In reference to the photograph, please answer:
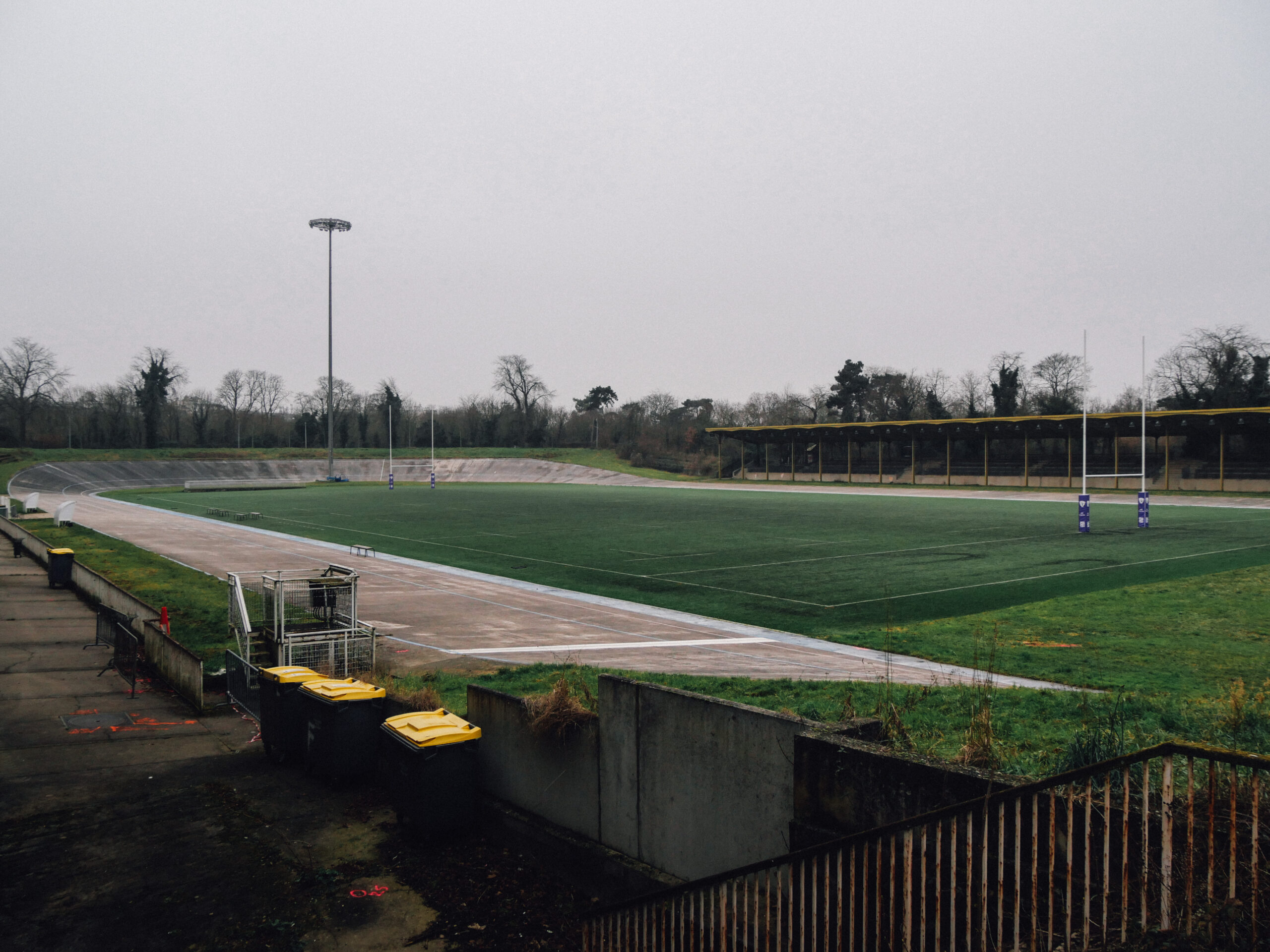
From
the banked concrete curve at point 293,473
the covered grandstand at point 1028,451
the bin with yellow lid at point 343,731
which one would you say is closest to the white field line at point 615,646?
the bin with yellow lid at point 343,731

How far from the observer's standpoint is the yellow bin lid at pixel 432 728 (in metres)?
7.65

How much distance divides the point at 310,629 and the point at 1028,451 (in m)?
74.6

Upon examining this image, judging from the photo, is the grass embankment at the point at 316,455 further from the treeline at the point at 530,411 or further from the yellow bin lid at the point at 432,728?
the yellow bin lid at the point at 432,728

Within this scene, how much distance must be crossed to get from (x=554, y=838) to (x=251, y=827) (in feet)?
9.41

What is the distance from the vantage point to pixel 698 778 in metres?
6.18

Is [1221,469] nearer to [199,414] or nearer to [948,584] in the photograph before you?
[948,584]

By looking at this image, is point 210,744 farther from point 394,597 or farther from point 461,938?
point 394,597

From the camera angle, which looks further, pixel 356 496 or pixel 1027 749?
pixel 356 496

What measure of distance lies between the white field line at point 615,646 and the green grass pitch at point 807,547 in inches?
74.3

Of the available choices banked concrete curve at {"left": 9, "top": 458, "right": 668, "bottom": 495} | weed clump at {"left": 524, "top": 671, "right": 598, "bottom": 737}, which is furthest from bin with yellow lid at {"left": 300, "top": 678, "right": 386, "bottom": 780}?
banked concrete curve at {"left": 9, "top": 458, "right": 668, "bottom": 495}

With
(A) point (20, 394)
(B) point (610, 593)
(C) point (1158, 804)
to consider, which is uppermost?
(A) point (20, 394)

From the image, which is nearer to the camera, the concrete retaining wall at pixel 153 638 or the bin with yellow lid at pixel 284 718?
the bin with yellow lid at pixel 284 718

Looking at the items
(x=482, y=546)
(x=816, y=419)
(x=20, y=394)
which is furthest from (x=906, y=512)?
(x=20, y=394)

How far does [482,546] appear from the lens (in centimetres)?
3222
